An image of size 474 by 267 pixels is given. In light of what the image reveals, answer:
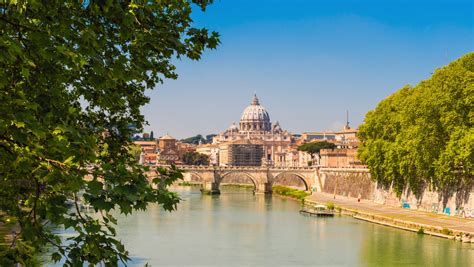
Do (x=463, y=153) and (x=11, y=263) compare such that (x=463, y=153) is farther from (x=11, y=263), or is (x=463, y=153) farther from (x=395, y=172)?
(x=11, y=263)

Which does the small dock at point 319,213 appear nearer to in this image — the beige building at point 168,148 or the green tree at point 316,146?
the green tree at point 316,146

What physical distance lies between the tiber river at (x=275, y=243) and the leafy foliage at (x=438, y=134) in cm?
435

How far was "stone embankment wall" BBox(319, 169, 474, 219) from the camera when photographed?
145 ft

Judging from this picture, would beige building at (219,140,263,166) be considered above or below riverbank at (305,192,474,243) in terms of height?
above

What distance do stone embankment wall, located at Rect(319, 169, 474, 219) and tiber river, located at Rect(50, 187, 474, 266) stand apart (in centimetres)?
449

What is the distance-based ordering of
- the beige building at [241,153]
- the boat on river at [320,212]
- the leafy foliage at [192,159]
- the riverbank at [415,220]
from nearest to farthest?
1. the riverbank at [415,220]
2. the boat on river at [320,212]
3. the leafy foliage at [192,159]
4. the beige building at [241,153]

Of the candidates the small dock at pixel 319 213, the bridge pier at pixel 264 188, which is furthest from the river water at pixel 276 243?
the bridge pier at pixel 264 188

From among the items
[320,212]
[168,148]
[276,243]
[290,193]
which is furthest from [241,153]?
[276,243]

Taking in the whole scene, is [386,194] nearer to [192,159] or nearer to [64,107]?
[64,107]

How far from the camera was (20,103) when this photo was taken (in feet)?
20.5

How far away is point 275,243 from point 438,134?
11916 mm

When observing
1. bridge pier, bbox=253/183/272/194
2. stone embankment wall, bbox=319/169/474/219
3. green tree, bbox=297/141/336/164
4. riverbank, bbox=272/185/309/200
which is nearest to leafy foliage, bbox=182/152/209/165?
green tree, bbox=297/141/336/164

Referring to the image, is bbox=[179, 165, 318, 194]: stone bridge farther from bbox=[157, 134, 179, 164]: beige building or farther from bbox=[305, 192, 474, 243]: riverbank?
bbox=[157, 134, 179, 164]: beige building

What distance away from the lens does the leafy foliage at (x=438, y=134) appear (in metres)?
41.3
